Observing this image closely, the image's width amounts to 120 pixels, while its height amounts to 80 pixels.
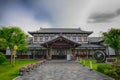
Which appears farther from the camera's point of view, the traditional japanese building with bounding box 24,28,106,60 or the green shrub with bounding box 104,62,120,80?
the traditional japanese building with bounding box 24,28,106,60

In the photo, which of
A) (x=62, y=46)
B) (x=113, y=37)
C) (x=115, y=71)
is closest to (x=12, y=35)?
(x=62, y=46)

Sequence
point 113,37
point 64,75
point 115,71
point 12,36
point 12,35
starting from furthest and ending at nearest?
1. point 113,37
2. point 12,35
3. point 12,36
4. point 64,75
5. point 115,71

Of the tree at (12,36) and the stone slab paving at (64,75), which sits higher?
the tree at (12,36)

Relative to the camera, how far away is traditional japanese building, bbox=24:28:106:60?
154 ft

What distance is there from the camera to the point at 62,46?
46.7 meters

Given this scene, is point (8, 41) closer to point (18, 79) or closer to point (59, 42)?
point (59, 42)

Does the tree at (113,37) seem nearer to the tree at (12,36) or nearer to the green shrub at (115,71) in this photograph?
the tree at (12,36)

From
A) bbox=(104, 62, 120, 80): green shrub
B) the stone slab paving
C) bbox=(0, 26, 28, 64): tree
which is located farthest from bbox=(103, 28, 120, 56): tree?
bbox=(104, 62, 120, 80): green shrub

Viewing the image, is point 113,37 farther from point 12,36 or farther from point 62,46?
point 12,36

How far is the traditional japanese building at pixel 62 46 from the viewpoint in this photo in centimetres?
4684

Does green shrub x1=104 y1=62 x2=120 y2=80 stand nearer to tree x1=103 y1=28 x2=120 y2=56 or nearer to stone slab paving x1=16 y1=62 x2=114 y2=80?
stone slab paving x1=16 y1=62 x2=114 y2=80

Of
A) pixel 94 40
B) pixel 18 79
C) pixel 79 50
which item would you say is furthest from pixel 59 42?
pixel 18 79

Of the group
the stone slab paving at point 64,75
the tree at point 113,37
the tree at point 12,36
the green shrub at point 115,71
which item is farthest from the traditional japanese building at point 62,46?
the green shrub at point 115,71

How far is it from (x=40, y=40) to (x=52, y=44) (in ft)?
40.4
